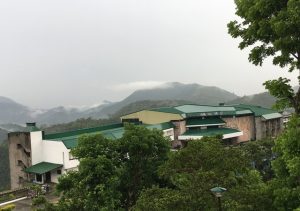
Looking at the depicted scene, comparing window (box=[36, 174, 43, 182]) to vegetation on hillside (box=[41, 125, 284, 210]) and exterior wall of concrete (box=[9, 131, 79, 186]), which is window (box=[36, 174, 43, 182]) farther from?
vegetation on hillside (box=[41, 125, 284, 210])

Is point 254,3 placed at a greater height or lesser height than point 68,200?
greater

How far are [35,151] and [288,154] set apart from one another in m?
36.7

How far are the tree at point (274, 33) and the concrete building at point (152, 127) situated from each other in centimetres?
2891

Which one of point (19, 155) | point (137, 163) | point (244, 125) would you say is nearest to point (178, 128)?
point (244, 125)

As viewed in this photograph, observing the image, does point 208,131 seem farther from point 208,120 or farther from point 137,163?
point 137,163

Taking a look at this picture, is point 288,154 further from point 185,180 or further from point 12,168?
point 12,168

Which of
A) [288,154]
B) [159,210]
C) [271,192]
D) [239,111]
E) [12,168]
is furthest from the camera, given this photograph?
[239,111]

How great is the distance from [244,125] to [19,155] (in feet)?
126

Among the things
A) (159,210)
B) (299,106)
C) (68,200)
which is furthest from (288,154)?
(68,200)

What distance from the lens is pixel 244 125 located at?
220 feet

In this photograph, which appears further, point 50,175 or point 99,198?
point 50,175

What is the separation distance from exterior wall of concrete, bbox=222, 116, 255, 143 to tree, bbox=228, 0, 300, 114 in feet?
166

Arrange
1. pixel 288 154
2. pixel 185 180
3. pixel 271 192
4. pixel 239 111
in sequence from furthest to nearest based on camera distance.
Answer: pixel 239 111 → pixel 185 180 → pixel 271 192 → pixel 288 154

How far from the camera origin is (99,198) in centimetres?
2328
